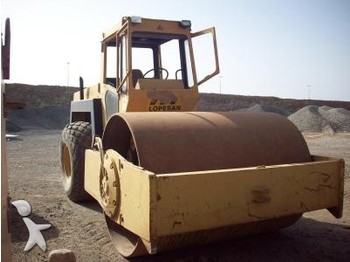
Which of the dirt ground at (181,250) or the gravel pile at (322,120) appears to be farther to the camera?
the gravel pile at (322,120)

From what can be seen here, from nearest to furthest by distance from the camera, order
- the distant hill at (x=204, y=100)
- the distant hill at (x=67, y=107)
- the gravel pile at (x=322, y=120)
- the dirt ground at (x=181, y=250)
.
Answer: the dirt ground at (x=181, y=250)
the gravel pile at (x=322, y=120)
the distant hill at (x=67, y=107)
the distant hill at (x=204, y=100)

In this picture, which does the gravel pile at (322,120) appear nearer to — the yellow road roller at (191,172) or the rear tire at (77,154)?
the rear tire at (77,154)

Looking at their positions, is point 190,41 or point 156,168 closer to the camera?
point 156,168

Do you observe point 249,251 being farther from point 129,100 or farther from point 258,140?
point 129,100

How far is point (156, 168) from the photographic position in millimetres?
3088

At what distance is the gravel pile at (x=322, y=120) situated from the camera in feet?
70.7

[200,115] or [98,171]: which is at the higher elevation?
[200,115]

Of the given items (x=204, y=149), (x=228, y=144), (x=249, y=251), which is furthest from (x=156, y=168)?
(x=249, y=251)

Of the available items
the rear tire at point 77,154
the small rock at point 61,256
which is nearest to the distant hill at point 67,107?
the rear tire at point 77,154

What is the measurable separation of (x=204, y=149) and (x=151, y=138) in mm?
461

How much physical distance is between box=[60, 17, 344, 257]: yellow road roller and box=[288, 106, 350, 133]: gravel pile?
18.5 metres

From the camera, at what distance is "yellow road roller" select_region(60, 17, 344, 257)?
8.86 feet

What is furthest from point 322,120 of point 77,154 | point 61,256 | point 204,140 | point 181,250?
point 61,256

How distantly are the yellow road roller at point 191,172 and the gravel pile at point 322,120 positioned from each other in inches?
728
